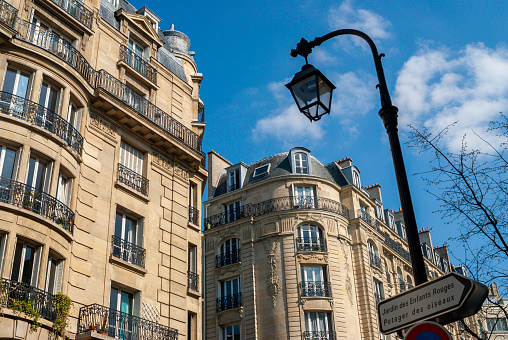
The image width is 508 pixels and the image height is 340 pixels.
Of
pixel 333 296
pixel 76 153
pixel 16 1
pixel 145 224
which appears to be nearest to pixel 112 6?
pixel 16 1

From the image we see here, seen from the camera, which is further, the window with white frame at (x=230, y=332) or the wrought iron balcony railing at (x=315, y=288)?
the window with white frame at (x=230, y=332)

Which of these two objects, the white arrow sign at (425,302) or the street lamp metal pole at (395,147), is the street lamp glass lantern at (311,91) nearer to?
the street lamp metal pole at (395,147)

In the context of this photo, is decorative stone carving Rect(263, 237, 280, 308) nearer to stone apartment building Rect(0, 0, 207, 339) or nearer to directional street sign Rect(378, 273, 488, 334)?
stone apartment building Rect(0, 0, 207, 339)

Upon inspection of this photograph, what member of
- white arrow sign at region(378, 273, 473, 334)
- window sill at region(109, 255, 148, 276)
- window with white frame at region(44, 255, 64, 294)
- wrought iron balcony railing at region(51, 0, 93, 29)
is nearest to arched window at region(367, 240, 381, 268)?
window sill at region(109, 255, 148, 276)

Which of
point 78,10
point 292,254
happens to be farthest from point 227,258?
point 78,10

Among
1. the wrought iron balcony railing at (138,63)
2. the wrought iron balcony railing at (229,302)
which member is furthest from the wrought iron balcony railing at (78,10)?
the wrought iron balcony railing at (229,302)

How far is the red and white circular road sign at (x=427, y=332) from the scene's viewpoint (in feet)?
12.4

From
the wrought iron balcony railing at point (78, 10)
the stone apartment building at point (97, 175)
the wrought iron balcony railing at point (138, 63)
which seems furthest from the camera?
the wrought iron balcony railing at point (138, 63)

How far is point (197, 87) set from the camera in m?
22.5

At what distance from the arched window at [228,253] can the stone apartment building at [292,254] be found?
0.21 ft

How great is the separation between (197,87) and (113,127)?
624 cm

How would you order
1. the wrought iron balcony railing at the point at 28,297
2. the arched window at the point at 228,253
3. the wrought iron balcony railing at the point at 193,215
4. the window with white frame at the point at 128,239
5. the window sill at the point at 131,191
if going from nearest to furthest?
the wrought iron balcony railing at the point at 28,297 < the window with white frame at the point at 128,239 < the window sill at the point at 131,191 < the wrought iron balcony railing at the point at 193,215 < the arched window at the point at 228,253

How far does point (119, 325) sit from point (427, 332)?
479 inches

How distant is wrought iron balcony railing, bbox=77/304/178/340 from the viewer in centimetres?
1366
